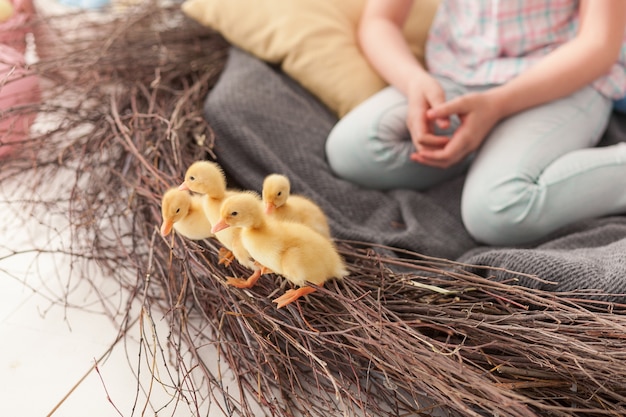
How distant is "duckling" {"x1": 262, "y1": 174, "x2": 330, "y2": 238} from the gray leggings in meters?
0.29

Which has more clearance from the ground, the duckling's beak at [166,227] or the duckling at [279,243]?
the duckling at [279,243]

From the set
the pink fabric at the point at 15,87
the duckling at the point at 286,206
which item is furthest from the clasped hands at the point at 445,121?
the pink fabric at the point at 15,87

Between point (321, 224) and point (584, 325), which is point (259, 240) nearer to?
point (321, 224)

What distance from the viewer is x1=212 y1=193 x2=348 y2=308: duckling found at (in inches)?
A: 29.8

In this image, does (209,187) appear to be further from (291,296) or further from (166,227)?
(291,296)

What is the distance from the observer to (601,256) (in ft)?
2.97

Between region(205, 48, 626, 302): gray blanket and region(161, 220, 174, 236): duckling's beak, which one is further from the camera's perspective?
region(205, 48, 626, 302): gray blanket

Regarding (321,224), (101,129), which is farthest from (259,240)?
(101,129)

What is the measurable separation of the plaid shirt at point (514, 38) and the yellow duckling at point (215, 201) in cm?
63

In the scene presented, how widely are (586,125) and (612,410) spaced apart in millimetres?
606

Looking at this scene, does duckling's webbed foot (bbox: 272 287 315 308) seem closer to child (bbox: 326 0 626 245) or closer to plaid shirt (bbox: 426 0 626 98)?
child (bbox: 326 0 626 245)

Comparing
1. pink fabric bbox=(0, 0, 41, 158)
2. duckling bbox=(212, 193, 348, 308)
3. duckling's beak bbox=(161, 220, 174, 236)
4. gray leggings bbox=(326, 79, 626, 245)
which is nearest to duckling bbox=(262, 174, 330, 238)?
duckling bbox=(212, 193, 348, 308)

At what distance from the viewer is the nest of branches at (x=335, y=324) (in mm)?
764

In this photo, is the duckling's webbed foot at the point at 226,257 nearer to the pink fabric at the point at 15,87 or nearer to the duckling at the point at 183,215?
the duckling at the point at 183,215
